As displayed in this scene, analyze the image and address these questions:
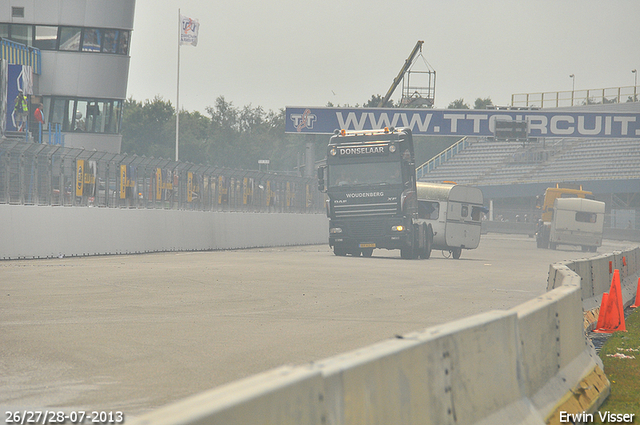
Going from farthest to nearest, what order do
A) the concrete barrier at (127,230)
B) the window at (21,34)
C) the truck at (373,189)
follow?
the window at (21,34)
the truck at (373,189)
the concrete barrier at (127,230)

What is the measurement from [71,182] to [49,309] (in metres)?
12.0

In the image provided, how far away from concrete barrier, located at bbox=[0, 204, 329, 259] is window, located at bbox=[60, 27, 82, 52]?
655 inches

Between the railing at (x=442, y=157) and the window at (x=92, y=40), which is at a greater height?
the window at (x=92, y=40)

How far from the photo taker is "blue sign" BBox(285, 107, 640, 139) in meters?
49.0

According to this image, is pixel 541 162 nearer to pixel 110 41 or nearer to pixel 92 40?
pixel 110 41

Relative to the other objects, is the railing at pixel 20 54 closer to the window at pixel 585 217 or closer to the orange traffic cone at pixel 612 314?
the window at pixel 585 217

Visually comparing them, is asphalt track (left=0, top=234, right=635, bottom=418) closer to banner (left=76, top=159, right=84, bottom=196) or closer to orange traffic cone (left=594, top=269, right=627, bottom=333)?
orange traffic cone (left=594, top=269, right=627, bottom=333)

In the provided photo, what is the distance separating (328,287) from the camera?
616 inches

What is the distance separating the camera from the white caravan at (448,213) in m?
30.1

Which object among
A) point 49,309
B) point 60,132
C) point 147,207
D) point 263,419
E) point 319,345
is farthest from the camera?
point 60,132

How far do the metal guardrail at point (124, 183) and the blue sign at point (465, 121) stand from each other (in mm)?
12413

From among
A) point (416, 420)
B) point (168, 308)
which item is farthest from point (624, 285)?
point (416, 420)

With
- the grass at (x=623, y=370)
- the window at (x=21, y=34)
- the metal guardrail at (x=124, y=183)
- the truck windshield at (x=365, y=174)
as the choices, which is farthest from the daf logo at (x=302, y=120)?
the grass at (x=623, y=370)

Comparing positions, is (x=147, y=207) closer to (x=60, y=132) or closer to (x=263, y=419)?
(x=60, y=132)
